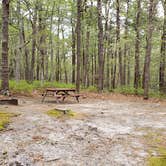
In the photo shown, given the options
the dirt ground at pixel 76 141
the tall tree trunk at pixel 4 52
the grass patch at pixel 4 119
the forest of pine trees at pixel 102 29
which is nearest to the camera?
the dirt ground at pixel 76 141

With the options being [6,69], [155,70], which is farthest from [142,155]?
[155,70]

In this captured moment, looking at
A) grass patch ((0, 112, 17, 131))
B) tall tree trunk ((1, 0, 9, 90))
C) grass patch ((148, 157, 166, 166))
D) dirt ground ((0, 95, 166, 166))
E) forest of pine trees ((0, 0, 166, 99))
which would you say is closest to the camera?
grass patch ((148, 157, 166, 166))

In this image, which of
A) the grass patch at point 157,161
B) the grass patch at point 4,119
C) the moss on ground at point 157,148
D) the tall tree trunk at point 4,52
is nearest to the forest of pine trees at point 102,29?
the tall tree trunk at point 4,52

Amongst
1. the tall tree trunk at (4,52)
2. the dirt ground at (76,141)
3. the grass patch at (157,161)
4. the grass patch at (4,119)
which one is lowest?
the grass patch at (157,161)

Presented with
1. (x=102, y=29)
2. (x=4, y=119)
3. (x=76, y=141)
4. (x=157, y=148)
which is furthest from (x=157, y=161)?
(x=102, y=29)

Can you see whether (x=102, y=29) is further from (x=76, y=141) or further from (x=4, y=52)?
(x=76, y=141)

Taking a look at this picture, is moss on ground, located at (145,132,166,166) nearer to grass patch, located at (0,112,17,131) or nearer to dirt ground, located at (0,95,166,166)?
dirt ground, located at (0,95,166,166)

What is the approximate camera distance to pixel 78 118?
8016 millimetres

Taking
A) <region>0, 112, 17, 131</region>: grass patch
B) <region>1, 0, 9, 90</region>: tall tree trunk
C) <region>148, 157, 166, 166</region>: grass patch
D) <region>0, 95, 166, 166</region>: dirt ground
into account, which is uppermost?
<region>1, 0, 9, 90</region>: tall tree trunk

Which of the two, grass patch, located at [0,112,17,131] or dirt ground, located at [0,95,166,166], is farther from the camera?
grass patch, located at [0,112,17,131]

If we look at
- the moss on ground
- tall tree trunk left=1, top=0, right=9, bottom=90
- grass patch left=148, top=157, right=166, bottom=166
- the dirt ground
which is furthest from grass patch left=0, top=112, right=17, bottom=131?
tall tree trunk left=1, top=0, right=9, bottom=90

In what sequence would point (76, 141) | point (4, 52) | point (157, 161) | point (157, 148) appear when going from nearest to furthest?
point (157, 161)
point (157, 148)
point (76, 141)
point (4, 52)

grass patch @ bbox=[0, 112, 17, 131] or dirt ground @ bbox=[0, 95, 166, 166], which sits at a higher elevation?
grass patch @ bbox=[0, 112, 17, 131]

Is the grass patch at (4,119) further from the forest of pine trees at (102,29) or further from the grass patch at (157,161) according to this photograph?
the forest of pine trees at (102,29)
